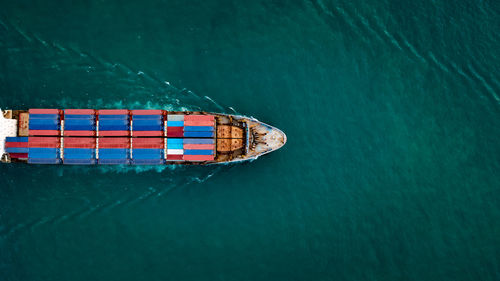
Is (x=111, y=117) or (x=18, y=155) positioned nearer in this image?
(x=111, y=117)

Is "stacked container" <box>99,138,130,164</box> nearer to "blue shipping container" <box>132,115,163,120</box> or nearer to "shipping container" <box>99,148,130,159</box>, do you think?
"shipping container" <box>99,148,130,159</box>

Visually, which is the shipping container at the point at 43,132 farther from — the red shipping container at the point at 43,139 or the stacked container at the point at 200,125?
the stacked container at the point at 200,125

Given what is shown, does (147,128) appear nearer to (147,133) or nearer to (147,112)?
(147,133)

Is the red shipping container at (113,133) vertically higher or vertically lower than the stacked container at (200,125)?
lower

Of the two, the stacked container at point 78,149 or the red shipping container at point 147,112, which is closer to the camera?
the stacked container at point 78,149

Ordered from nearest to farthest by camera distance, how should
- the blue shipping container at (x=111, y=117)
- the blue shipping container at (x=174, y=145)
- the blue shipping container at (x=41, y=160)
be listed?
the blue shipping container at (x=41, y=160), the blue shipping container at (x=111, y=117), the blue shipping container at (x=174, y=145)

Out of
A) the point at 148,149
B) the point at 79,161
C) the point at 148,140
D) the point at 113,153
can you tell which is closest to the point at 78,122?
the point at 79,161

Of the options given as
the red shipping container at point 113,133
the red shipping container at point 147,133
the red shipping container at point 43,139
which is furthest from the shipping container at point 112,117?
the red shipping container at point 43,139
